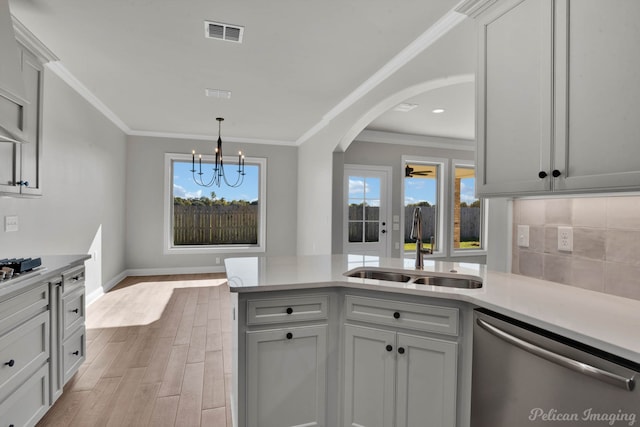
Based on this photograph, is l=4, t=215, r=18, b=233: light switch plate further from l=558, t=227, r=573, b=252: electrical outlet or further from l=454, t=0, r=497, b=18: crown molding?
l=558, t=227, r=573, b=252: electrical outlet

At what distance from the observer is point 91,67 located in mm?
3445

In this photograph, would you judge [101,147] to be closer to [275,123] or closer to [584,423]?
[275,123]

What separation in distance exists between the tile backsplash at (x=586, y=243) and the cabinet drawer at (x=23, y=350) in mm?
2735

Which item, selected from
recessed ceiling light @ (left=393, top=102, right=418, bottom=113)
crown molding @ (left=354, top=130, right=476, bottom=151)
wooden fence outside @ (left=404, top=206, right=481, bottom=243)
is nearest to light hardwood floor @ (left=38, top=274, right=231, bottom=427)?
recessed ceiling light @ (left=393, top=102, right=418, bottom=113)

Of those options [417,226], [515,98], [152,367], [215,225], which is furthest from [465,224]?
[152,367]

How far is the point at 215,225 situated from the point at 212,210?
0.30 meters

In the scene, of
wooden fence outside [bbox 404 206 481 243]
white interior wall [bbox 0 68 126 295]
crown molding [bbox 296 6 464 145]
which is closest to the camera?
crown molding [bbox 296 6 464 145]

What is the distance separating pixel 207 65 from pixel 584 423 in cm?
367

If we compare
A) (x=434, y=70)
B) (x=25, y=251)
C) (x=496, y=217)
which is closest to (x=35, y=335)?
(x=25, y=251)

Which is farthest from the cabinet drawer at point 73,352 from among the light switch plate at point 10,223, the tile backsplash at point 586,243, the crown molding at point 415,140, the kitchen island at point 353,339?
the crown molding at point 415,140

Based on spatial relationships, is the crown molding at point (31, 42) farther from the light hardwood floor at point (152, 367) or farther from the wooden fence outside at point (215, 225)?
the wooden fence outside at point (215, 225)

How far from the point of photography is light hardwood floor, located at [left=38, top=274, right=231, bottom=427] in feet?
7.09

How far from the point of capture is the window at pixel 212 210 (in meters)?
6.54

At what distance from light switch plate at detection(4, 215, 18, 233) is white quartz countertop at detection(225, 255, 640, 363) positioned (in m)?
1.86
